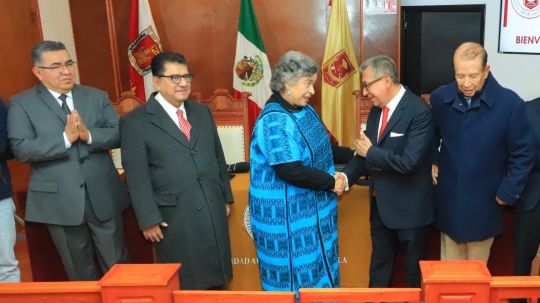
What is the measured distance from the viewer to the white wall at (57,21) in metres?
4.16

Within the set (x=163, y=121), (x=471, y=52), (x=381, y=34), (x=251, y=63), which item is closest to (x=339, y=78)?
(x=381, y=34)

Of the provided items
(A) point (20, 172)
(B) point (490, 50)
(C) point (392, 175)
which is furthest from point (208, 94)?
(C) point (392, 175)

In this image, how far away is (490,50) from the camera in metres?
4.40

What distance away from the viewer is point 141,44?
4.36m

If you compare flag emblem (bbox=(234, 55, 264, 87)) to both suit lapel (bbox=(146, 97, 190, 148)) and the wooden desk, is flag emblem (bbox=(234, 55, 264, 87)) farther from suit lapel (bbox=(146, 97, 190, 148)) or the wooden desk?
suit lapel (bbox=(146, 97, 190, 148))

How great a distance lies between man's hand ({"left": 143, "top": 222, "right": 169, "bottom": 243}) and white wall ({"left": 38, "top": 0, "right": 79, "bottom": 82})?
283cm

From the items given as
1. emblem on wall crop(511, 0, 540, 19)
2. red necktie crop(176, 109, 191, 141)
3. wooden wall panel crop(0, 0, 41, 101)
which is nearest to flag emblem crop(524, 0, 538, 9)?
emblem on wall crop(511, 0, 540, 19)

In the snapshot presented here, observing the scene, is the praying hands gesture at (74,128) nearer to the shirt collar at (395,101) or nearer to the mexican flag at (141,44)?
the shirt collar at (395,101)

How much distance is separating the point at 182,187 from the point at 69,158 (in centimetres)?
54

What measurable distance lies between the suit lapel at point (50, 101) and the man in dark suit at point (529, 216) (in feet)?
6.67

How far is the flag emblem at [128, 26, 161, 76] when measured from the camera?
4.35 metres

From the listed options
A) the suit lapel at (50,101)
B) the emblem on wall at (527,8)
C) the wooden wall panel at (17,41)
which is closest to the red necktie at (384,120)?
the suit lapel at (50,101)

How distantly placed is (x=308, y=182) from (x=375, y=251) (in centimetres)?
60

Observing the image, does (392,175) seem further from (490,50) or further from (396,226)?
(490,50)
